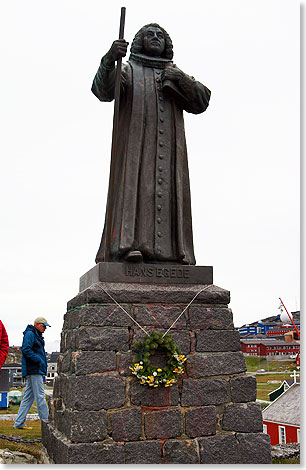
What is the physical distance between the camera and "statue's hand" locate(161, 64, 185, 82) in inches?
220

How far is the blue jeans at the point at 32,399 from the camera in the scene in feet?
23.1

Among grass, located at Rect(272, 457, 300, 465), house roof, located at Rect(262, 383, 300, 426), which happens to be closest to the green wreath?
grass, located at Rect(272, 457, 300, 465)

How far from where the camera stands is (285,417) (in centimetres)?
751

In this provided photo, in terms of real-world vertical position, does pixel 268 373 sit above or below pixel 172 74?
below

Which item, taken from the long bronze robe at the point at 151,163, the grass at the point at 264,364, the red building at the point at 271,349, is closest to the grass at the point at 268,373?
the grass at the point at 264,364

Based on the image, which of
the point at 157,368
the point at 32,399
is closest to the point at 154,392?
the point at 157,368

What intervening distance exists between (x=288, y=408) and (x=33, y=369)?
3999 mm

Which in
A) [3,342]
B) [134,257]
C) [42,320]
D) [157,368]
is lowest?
[157,368]

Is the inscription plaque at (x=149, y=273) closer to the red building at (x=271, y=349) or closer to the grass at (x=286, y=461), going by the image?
the grass at (x=286, y=461)

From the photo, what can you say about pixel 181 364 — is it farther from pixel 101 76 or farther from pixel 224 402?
pixel 101 76

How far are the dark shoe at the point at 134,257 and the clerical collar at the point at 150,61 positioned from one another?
2.40 m

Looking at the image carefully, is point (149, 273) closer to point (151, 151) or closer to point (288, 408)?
point (151, 151)

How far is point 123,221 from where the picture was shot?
521 centimetres

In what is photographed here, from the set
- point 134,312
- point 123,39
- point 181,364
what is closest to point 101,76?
point 123,39
